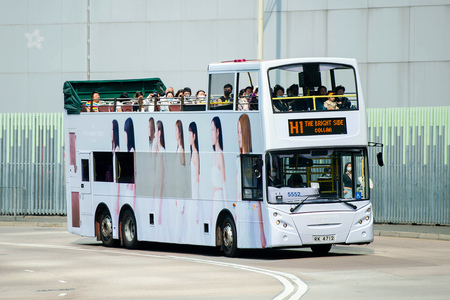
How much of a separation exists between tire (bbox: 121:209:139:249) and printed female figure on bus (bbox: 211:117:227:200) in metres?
3.20

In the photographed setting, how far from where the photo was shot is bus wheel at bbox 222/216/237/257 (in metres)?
19.9

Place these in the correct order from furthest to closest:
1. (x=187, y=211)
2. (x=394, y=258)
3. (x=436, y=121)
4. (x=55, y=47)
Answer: (x=55, y=47) → (x=436, y=121) → (x=187, y=211) → (x=394, y=258)

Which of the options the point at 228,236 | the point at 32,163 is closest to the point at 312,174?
the point at 228,236

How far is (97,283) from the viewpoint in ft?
50.7

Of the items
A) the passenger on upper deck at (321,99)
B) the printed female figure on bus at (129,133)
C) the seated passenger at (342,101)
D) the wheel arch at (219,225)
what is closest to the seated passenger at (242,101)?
the passenger on upper deck at (321,99)

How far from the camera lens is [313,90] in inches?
770

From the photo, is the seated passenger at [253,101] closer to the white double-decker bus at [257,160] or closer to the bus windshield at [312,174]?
the white double-decker bus at [257,160]

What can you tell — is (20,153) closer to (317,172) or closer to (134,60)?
(134,60)

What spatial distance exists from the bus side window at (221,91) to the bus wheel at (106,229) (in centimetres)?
478

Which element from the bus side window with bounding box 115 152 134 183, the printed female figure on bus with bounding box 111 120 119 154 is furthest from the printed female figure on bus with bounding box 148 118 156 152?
the printed female figure on bus with bounding box 111 120 119 154

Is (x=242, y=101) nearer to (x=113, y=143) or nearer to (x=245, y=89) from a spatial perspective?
(x=245, y=89)

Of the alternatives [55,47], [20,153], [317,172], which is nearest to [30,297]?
[317,172]

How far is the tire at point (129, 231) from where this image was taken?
23.1 metres

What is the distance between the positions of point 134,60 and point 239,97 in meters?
16.7
